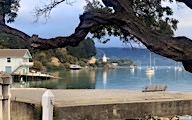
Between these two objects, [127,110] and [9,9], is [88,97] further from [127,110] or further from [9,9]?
[9,9]

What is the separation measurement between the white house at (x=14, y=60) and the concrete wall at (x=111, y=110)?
33420mm

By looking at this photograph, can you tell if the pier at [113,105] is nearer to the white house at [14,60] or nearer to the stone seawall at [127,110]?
the stone seawall at [127,110]

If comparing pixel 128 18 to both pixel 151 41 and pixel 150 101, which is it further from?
pixel 150 101

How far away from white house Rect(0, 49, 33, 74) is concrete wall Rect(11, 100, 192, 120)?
1316 inches

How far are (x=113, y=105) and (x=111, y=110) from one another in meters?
0.24

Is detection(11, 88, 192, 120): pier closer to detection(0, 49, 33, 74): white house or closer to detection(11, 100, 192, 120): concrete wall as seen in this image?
detection(11, 100, 192, 120): concrete wall

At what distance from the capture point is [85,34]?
242 inches

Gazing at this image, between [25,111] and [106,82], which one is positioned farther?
[106,82]

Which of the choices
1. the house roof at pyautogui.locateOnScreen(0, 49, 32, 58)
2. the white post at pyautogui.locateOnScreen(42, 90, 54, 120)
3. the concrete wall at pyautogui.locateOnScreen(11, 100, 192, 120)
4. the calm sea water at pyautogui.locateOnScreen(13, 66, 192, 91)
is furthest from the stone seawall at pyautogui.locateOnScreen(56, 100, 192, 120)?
the house roof at pyautogui.locateOnScreen(0, 49, 32, 58)

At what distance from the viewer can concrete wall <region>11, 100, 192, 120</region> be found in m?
17.2

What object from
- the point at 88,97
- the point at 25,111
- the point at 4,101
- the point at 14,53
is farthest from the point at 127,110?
the point at 14,53

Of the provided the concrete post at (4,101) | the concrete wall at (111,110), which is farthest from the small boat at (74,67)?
the concrete post at (4,101)

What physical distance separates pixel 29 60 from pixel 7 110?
52592 mm

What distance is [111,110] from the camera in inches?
767
